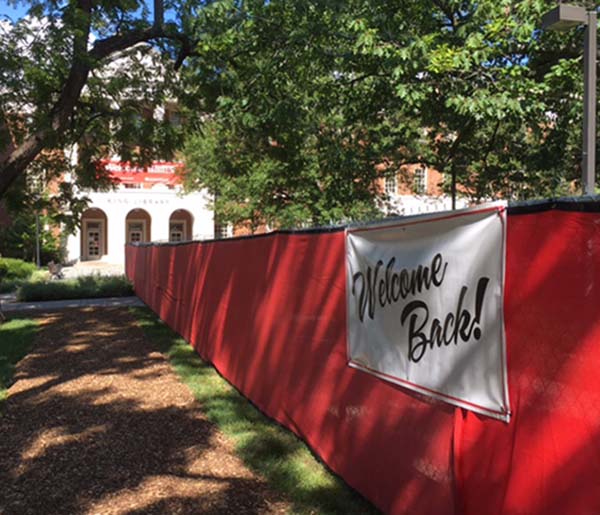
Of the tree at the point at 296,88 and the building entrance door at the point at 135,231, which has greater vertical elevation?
the tree at the point at 296,88

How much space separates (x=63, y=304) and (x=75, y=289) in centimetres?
223

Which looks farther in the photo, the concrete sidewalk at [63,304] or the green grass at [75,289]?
the green grass at [75,289]

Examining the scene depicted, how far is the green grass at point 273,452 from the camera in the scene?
363cm

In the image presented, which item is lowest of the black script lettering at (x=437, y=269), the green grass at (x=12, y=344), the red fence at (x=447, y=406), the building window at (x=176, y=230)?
the green grass at (x=12, y=344)

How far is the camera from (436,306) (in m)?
2.81

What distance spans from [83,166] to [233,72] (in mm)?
5849

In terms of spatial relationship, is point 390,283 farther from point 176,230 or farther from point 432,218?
point 176,230

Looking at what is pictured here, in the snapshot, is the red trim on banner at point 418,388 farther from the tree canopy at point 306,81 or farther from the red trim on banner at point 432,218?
the tree canopy at point 306,81

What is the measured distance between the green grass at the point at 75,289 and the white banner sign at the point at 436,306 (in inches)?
639

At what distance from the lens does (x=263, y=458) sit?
4383 millimetres

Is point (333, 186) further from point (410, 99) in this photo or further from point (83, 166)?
point (83, 166)

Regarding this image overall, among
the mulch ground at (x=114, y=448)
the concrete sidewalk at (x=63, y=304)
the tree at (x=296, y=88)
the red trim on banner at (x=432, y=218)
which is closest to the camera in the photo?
the red trim on banner at (x=432, y=218)

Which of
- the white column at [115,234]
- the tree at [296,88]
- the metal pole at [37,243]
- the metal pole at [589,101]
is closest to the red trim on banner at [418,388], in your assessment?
the metal pole at [589,101]

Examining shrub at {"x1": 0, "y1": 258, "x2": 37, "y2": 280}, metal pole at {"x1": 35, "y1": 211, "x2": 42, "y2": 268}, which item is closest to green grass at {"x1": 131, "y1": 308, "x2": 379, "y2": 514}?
shrub at {"x1": 0, "y1": 258, "x2": 37, "y2": 280}
